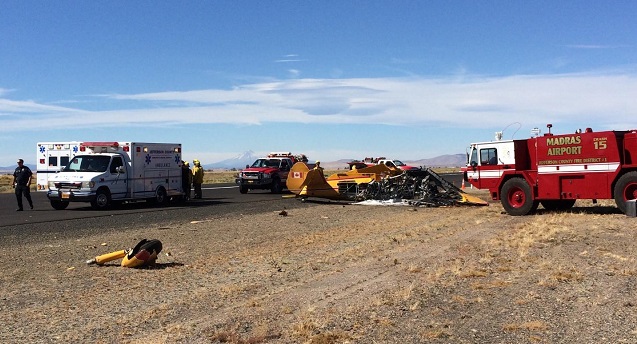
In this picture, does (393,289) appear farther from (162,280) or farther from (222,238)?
(222,238)

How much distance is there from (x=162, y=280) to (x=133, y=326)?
2.84m

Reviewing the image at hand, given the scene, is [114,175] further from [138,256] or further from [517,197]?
[517,197]

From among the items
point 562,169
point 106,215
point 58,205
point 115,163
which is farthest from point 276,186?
point 562,169

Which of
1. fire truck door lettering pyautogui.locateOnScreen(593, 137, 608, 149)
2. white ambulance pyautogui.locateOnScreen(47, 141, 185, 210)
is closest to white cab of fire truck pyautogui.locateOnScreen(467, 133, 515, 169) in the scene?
fire truck door lettering pyautogui.locateOnScreen(593, 137, 608, 149)

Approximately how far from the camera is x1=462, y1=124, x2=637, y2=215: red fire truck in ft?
59.0

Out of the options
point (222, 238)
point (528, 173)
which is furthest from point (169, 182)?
point (528, 173)

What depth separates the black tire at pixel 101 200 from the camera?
927 inches

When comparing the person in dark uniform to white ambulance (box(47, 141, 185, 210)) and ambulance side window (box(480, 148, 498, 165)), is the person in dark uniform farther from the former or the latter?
ambulance side window (box(480, 148, 498, 165))

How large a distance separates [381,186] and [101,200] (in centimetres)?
1182

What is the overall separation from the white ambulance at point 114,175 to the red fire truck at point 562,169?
13.9 metres

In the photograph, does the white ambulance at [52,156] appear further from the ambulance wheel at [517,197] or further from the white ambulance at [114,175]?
the ambulance wheel at [517,197]

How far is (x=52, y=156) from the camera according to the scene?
30000mm

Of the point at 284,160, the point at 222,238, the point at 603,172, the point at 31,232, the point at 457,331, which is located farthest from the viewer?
the point at 284,160

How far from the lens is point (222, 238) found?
15.2 metres
